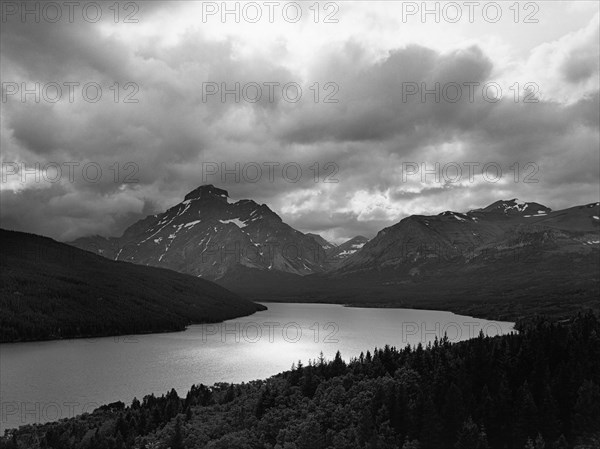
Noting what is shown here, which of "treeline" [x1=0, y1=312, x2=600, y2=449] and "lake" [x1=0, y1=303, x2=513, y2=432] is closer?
"treeline" [x1=0, y1=312, x2=600, y2=449]

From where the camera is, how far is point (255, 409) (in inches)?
3442

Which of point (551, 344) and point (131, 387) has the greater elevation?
point (551, 344)

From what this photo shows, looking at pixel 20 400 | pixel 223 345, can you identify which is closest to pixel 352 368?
pixel 20 400

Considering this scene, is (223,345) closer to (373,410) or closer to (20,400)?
(20,400)

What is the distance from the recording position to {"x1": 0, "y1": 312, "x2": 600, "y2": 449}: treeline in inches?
2655

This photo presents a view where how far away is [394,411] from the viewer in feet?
244

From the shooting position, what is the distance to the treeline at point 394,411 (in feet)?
221

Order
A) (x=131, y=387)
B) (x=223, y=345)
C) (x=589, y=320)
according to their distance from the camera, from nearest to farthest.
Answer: (x=131, y=387) < (x=589, y=320) < (x=223, y=345)

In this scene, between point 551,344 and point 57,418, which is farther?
point 551,344

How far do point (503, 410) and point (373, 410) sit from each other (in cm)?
1845

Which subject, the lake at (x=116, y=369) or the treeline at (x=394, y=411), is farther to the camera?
the lake at (x=116, y=369)

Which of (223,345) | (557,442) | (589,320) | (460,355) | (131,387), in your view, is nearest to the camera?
(557,442)

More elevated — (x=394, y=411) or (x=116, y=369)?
(x=394, y=411)

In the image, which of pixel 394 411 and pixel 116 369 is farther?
pixel 116 369
